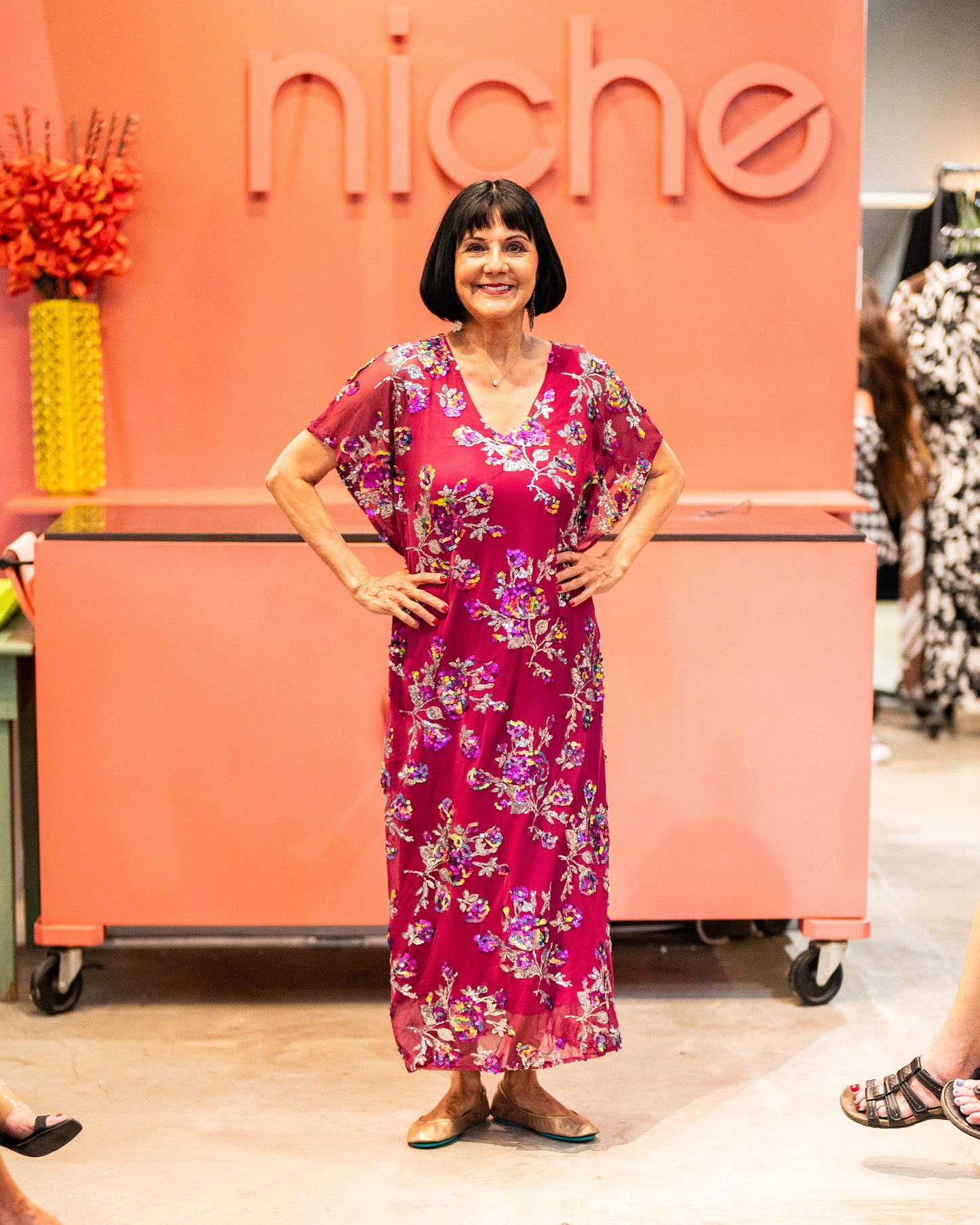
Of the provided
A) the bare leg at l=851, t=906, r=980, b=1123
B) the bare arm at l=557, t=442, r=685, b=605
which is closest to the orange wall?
the bare arm at l=557, t=442, r=685, b=605

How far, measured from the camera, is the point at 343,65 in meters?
3.88

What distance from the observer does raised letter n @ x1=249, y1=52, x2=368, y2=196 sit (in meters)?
3.86

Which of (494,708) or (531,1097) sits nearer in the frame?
(494,708)

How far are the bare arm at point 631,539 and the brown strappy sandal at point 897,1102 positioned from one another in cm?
107

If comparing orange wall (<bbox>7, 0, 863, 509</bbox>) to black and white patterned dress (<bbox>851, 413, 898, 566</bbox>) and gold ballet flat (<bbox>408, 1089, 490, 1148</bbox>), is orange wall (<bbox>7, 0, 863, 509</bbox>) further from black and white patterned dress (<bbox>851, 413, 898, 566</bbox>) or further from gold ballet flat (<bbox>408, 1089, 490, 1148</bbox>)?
black and white patterned dress (<bbox>851, 413, 898, 566</bbox>)

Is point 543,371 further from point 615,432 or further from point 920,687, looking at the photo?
point 920,687

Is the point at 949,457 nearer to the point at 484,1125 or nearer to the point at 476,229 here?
the point at 476,229

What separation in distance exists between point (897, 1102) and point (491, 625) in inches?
46.2

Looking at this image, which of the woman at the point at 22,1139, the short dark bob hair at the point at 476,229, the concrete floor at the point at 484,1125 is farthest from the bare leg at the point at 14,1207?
the short dark bob hair at the point at 476,229

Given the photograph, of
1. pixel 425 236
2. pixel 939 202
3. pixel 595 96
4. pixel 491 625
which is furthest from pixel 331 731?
pixel 939 202

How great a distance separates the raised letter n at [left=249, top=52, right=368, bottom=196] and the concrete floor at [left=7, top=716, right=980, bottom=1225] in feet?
6.91

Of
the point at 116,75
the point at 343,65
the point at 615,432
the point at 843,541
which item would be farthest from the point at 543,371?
the point at 116,75

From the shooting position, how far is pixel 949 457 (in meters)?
6.24

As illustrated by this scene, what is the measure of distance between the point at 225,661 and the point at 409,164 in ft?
4.82
